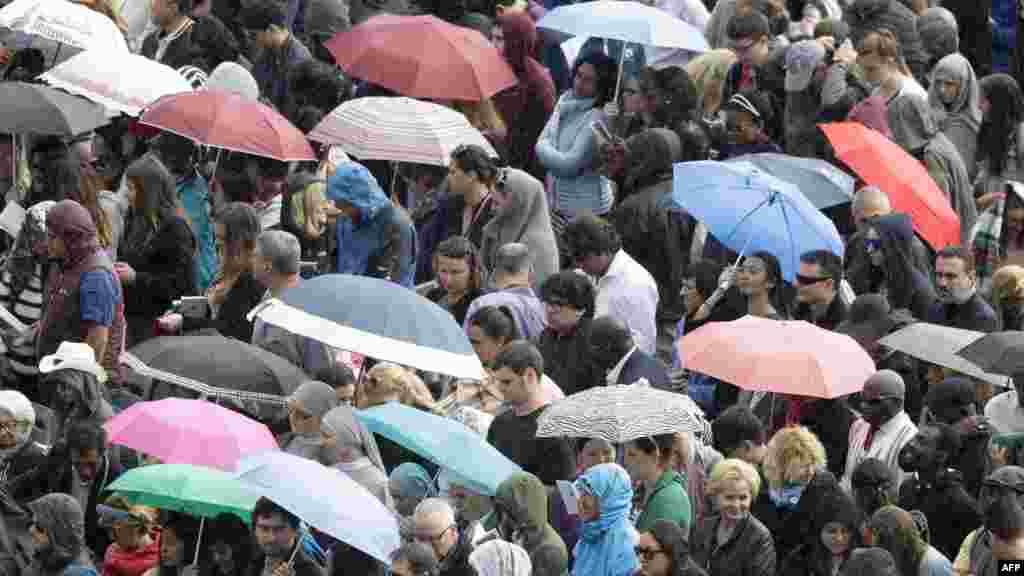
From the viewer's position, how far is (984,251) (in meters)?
18.2

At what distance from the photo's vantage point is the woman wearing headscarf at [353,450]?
45.9ft

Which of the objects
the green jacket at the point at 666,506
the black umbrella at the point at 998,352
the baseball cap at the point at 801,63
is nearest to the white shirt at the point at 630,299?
the black umbrella at the point at 998,352

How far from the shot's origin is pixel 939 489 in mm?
14578

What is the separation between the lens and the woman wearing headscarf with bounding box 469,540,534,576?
13.2 m

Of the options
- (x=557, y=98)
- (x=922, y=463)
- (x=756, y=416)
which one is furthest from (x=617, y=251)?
(x=557, y=98)

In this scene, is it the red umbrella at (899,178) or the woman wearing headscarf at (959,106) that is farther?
the woman wearing headscarf at (959,106)

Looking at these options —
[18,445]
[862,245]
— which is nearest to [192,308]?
[18,445]

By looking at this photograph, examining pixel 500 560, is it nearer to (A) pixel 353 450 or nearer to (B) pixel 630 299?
(A) pixel 353 450

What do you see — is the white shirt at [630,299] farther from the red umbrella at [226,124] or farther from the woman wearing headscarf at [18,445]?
the woman wearing headscarf at [18,445]

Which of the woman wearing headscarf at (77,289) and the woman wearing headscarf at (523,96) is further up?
the woman wearing headscarf at (77,289)

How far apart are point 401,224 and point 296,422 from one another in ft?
8.90

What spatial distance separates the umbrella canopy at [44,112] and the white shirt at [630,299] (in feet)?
9.81

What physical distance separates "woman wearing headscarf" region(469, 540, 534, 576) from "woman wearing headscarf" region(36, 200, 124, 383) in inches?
123

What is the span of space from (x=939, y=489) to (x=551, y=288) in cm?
215
